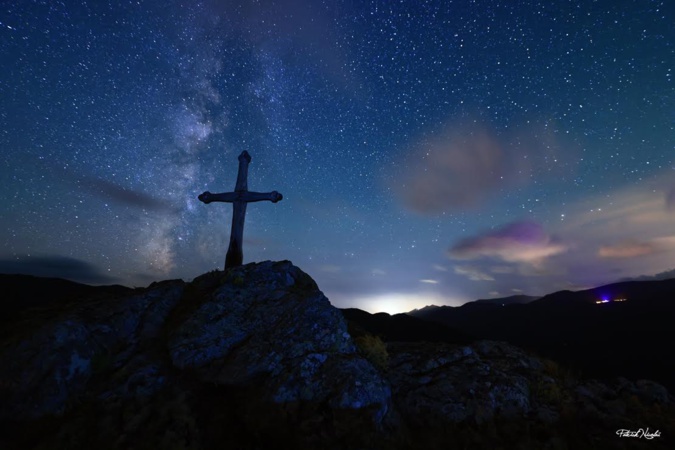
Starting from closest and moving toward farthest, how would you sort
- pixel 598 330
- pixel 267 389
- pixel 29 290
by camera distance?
pixel 267 389, pixel 29 290, pixel 598 330

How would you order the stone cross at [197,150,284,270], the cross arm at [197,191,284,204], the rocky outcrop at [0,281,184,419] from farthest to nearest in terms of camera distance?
the cross arm at [197,191,284,204] < the stone cross at [197,150,284,270] < the rocky outcrop at [0,281,184,419]

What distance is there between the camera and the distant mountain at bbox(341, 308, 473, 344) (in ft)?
172

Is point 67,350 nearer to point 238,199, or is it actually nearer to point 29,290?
point 238,199

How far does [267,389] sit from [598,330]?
3478 inches

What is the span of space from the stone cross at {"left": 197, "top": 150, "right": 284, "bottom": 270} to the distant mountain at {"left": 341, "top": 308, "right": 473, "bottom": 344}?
41790mm

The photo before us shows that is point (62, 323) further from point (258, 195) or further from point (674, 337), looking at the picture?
point (674, 337)

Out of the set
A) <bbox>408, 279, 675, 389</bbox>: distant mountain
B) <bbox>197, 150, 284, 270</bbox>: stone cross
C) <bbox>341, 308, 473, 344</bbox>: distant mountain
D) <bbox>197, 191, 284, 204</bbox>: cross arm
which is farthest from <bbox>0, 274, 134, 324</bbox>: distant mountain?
<bbox>408, 279, 675, 389</bbox>: distant mountain

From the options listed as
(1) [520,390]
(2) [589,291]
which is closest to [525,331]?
(2) [589,291]

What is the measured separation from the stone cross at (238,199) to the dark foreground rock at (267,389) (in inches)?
148

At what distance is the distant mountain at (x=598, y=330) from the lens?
4732 centimetres

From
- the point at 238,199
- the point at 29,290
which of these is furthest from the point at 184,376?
the point at 29,290

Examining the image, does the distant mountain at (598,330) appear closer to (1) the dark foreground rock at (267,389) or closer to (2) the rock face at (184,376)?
(1) the dark foreground rock at (267,389)

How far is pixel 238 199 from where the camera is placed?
13.1m

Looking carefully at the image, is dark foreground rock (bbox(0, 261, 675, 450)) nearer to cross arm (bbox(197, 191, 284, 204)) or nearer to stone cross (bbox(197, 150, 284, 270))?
stone cross (bbox(197, 150, 284, 270))
